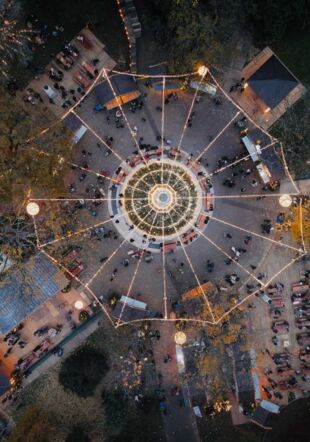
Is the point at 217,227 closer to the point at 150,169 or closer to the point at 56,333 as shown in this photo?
the point at 150,169

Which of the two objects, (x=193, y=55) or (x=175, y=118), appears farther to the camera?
(x=175, y=118)

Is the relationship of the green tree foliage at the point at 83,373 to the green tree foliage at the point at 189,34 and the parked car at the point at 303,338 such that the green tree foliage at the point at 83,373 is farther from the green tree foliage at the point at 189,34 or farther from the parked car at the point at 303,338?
the green tree foliage at the point at 189,34

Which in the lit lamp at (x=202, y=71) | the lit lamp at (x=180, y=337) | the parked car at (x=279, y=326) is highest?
the lit lamp at (x=202, y=71)

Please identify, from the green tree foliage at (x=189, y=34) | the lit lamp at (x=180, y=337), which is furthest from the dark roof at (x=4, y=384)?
the green tree foliage at (x=189, y=34)

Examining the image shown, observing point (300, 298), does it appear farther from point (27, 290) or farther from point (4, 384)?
point (4, 384)

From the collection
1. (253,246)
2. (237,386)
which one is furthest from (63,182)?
(237,386)

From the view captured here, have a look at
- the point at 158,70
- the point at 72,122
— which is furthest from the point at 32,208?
the point at 158,70

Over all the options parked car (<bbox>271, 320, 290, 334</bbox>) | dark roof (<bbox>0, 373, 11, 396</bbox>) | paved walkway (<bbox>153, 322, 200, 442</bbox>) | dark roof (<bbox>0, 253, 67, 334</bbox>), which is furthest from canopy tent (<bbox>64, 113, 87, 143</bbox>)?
parked car (<bbox>271, 320, 290, 334</bbox>)

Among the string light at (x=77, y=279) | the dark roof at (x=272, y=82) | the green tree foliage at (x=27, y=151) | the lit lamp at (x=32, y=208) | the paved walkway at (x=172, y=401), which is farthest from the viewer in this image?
the paved walkway at (x=172, y=401)
